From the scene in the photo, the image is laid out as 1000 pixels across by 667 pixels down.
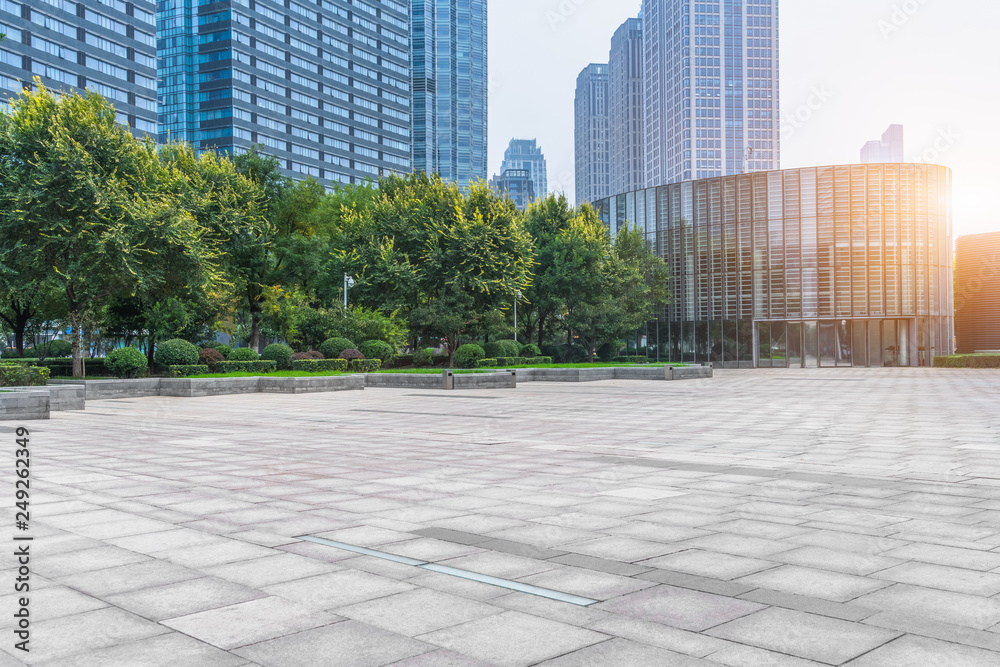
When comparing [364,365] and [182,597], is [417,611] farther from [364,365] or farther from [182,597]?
[364,365]

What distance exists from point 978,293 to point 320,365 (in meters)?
91.9

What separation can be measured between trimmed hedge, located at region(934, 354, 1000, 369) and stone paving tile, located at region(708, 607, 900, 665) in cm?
5672

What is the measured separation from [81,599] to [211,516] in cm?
255

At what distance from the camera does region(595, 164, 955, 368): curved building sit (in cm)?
6284

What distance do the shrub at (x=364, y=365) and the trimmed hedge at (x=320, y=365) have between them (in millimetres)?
1382

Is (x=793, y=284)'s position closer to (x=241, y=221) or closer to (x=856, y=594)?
(x=241, y=221)

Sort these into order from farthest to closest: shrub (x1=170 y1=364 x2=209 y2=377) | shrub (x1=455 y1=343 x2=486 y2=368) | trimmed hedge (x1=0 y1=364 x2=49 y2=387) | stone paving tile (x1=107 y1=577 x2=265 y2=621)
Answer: shrub (x1=455 y1=343 x2=486 y2=368)
shrub (x1=170 y1=364 x2=209 y2=377)
trimmed hedge (x1=0 y1=364 x2=49 y2=387)
stone paving tile (x1=107 y1=577 x2=265 y2=621)

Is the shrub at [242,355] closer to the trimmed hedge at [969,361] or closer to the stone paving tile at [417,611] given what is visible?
the stone paving tile at [417,611]

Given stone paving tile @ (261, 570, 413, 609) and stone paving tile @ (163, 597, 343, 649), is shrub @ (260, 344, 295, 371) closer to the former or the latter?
stone paving tile @ (261, 570, 413, 609)

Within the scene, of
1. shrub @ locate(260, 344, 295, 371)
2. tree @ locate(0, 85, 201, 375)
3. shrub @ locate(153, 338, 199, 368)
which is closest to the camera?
tree @ locate(0, 85, 201, 375)

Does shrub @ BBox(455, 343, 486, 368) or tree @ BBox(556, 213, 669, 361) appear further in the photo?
tree @ BBox(556, 213, 669, 361)

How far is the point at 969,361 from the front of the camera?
5459cm

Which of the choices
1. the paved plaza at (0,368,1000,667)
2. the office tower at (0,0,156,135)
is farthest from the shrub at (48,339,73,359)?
the office tower at (0,0,156,135)

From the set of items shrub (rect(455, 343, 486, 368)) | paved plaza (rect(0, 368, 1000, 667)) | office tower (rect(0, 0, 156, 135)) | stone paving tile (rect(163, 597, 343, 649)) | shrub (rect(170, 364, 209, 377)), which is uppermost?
office tower (rect(0, 0, 156, 135))
